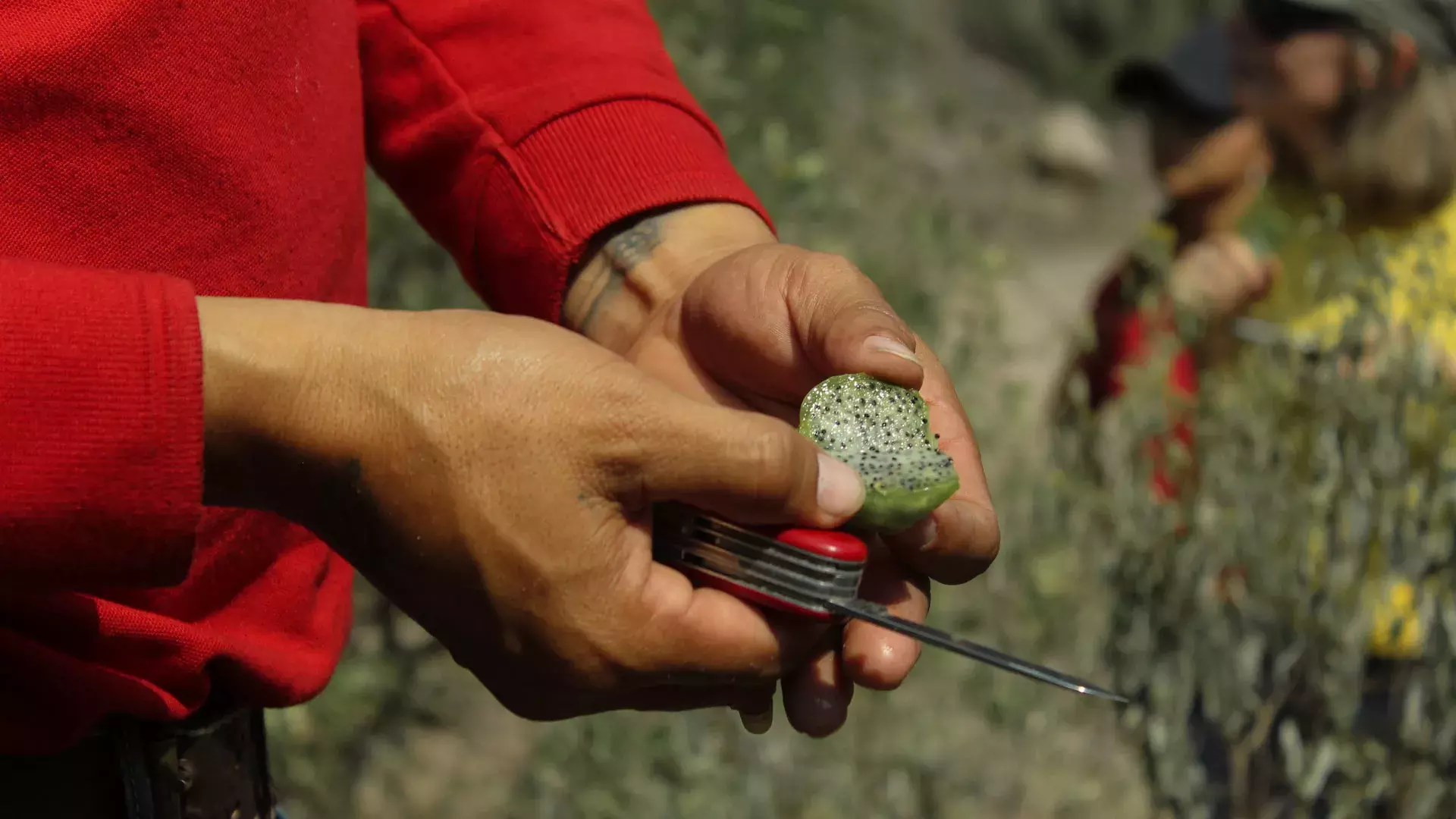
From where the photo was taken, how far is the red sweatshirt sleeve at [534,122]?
60.8 inches

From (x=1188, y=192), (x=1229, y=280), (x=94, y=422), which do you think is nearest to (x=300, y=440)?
(x=94, y=422)

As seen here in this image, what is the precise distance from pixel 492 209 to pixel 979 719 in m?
2.53

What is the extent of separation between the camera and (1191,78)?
4012 millimetres

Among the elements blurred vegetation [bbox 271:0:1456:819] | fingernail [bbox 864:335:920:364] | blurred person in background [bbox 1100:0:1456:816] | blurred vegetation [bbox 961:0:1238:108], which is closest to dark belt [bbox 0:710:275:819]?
A: fingernail [bbox 864:335:920:364]

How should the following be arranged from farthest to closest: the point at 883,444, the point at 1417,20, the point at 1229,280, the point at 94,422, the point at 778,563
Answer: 1. the point at 1417,20
2. the point at 1229,280
3. the point at 883,444
4. the point at 778,563
5. the point at 94,422

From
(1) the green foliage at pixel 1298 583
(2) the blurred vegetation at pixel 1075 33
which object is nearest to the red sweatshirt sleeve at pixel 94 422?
(1) the green foliage at pixel 1298 583

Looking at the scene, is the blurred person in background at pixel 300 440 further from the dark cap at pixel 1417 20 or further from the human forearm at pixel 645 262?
the dark cap at pixel 1417 20

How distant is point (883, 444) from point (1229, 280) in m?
2.07

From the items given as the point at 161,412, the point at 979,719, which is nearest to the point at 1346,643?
the point at 979,719

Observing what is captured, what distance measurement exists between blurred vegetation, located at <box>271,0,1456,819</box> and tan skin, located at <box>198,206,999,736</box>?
1539 millimetres

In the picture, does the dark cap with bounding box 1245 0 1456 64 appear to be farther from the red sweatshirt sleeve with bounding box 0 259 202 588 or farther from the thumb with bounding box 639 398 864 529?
the red sweatshirt sleeve with bounding box 0 259 202 588

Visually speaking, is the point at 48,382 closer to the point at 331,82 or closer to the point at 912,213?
the point at 331,82

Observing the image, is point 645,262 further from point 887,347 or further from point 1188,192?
point 1188,192

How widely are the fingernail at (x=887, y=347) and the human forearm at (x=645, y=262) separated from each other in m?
0.30
